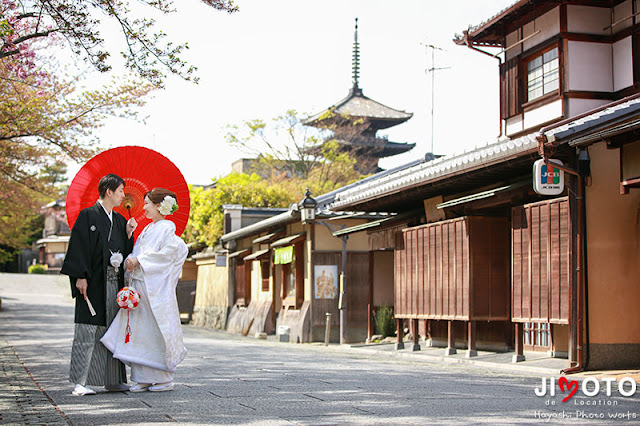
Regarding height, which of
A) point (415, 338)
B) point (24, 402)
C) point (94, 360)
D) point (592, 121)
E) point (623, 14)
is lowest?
point (415, 338)

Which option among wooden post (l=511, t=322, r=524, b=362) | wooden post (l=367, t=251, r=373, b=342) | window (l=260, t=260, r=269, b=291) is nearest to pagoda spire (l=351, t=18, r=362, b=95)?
window (l=260, t=260, r=269, b=291)

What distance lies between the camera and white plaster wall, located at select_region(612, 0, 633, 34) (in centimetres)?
1455

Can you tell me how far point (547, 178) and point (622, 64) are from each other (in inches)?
202

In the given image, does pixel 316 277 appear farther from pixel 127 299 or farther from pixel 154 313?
pixel 127 299

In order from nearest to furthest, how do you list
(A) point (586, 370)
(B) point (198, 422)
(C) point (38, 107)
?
(B) point (198, 422) < (A) point (586, 370) < (C) point (38, 107)

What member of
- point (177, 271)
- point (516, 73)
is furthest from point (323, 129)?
point (177, 271)

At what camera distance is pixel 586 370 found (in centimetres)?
1096

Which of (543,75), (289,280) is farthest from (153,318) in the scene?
(289,280)

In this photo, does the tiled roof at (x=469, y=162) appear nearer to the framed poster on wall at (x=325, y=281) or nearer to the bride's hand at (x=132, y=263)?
the framed poster on wall at (x=325, y=281)

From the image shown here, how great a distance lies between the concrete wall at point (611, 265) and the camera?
36.6ft

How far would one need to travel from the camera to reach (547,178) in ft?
35.8

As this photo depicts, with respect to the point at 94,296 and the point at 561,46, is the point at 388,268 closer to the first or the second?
the point at 561,46

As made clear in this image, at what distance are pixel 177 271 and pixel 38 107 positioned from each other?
26.9 feet

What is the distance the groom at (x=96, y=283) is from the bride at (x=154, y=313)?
0.14m
